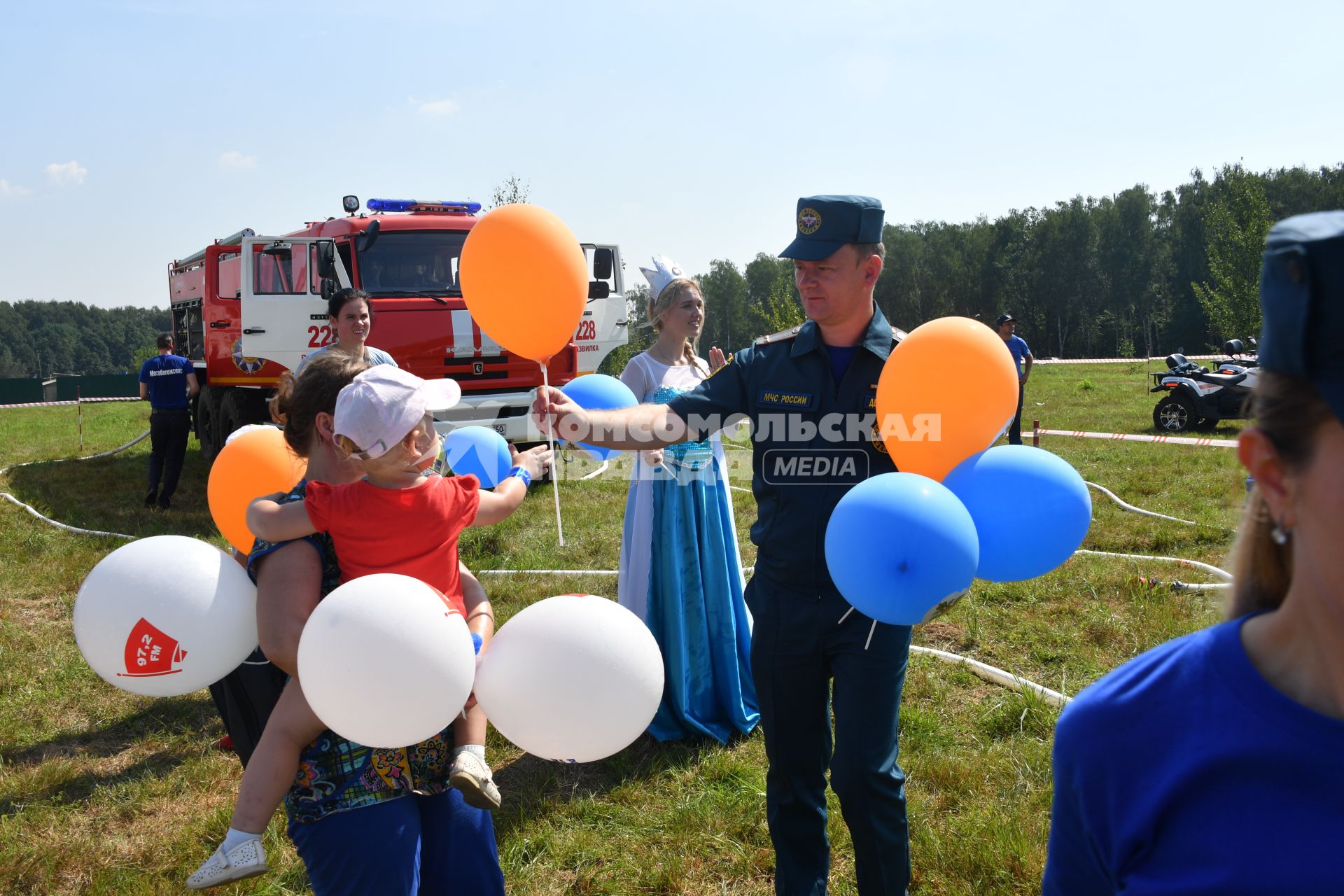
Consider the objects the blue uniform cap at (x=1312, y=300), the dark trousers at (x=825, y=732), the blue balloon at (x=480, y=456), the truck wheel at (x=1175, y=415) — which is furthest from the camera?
the truck wheel at (x=1175, y=415)

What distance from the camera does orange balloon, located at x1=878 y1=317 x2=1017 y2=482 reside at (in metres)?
2.34

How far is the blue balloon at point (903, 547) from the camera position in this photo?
80.0 inches

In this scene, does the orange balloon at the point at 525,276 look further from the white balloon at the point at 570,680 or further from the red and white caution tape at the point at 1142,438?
the red and white caution tape at the point at 1142,438

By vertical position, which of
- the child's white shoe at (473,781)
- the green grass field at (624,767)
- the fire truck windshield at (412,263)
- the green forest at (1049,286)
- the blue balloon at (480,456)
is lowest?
the green grass field at (624,767)

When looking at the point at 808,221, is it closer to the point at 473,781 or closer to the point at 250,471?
the point at 473,781

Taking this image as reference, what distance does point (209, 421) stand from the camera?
11148 mm

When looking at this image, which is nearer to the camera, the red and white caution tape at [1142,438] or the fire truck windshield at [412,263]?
the fire truck windshield at [412,263]

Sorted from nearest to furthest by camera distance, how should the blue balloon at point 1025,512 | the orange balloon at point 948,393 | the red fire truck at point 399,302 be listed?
the blue balloon at point 1025,512
the orange balloon at point 948,393
the red fire truck at point 399,302

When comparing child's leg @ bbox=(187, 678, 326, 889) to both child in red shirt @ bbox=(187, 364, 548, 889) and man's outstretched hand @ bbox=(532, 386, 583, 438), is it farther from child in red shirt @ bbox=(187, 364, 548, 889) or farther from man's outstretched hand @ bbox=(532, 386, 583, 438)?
man's outstretched hand @ bbox=(532, 386, 583, 438)

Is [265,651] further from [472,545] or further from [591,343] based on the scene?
[591,343]

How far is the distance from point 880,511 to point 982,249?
7951 centimetres

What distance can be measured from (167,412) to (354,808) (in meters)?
8.82

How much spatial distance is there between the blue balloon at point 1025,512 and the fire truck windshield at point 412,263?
7.37 meters

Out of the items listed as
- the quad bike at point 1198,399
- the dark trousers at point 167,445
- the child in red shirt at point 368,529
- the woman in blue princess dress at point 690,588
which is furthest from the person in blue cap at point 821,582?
the quad bike at point 1198,399
